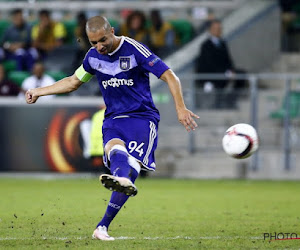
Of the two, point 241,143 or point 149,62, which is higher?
point 149,62

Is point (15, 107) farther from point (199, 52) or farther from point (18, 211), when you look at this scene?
point (18, 211)

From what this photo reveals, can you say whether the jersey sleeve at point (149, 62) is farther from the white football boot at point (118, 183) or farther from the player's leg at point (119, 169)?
the white football boot at point (118, 183)

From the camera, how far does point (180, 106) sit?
727 cm

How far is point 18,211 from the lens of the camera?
10.3 metres

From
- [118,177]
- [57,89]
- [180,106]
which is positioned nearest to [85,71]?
[57,89]

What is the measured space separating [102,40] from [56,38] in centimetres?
1286

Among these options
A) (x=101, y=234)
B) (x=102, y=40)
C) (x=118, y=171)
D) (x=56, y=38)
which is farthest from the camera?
(x=56, y=38)

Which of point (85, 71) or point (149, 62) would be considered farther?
point (85, 71)

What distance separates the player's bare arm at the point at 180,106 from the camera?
712cm

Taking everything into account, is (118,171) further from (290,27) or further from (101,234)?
(290,27)

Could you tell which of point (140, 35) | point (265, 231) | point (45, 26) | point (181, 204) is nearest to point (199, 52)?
point (140, 35)

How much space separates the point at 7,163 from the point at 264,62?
698 cm

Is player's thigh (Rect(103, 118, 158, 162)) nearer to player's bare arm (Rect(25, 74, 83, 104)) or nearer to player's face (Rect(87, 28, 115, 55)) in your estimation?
player's bare arm (Rect(25, 74, 83, 104))

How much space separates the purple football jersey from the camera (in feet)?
25.0
